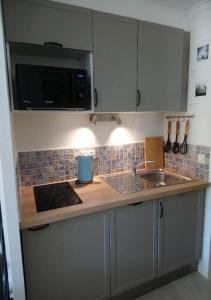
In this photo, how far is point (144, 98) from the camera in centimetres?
167

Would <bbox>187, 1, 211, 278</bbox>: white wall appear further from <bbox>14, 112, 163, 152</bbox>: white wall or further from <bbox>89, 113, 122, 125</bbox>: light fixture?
<bbox>89, 113, 122, 125</bbox>: light fixture

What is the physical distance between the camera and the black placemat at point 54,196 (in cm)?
132

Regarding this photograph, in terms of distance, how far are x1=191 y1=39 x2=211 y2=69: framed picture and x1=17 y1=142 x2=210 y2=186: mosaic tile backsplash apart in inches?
28.7

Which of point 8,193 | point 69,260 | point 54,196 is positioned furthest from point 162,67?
point 69,260

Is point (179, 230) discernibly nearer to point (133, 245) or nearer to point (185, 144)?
point (133, 245)

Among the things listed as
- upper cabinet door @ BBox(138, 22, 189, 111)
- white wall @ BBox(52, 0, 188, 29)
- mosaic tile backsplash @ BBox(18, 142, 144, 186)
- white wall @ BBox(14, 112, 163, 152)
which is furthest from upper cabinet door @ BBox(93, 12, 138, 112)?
mosaic tile backsplash @ BBox(18, 142, 144, 186)

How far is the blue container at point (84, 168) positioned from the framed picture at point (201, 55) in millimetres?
1267

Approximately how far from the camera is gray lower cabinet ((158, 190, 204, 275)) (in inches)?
63.8

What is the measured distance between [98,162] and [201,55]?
1.32 m

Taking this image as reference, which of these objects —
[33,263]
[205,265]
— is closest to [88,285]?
[33,263]

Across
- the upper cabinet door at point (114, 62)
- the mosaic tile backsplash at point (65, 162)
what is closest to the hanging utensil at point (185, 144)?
the mosaic tile backsplash at point (65, 162)

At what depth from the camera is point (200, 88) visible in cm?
173

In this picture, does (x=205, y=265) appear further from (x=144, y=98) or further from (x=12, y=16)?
(x=12, y=16)

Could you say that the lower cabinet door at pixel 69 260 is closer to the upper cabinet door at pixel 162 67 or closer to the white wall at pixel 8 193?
the white wall at pixel 8 193
